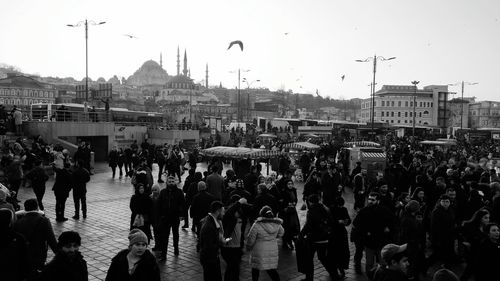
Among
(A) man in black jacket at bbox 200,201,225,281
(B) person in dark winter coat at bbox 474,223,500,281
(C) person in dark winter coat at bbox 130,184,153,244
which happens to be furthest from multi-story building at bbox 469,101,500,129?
(A) man in black jacket at bbox 200,201,225,281

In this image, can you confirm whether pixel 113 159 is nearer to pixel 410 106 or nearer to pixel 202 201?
pixel 202 201

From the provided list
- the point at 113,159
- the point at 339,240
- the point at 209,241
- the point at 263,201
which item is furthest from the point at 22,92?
the point at 209,241

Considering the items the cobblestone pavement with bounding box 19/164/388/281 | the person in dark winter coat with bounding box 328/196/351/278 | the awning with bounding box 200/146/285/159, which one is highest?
the awning with bounding box 200/146/285/159

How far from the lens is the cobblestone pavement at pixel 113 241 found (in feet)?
24.0

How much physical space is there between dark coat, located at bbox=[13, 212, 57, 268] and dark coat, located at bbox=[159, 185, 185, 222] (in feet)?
7.78

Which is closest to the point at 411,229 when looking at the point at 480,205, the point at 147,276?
the point at 480,205

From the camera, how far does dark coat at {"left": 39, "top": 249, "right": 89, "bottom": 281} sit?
400 cm

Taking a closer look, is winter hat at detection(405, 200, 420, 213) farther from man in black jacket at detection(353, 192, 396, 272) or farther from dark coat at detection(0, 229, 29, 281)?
dark coat at detection(0, 229, 29, 281)

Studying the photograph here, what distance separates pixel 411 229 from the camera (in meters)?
6.72

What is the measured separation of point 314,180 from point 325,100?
14604cm

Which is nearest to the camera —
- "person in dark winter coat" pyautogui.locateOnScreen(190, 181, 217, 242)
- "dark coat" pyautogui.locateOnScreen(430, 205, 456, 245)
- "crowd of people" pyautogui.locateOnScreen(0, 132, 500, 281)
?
"crowd of people" pyautogui.locateOnScreen(0, 132, 500, 281)

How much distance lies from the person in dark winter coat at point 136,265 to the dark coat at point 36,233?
1893mm

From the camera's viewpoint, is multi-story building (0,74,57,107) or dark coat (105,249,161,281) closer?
dark coat (105,249,161,281)

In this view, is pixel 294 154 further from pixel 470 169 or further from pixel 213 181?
pixel 213 181
